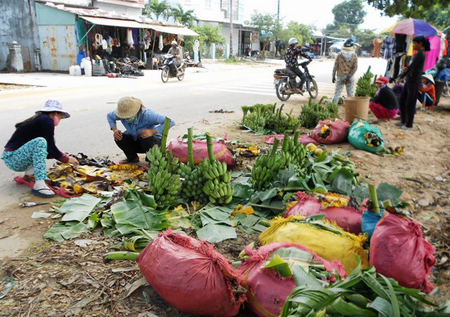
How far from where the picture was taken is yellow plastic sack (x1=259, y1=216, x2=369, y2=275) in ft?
8.38

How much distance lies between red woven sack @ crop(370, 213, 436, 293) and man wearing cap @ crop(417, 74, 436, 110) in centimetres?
867

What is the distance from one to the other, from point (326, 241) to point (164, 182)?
171 cm

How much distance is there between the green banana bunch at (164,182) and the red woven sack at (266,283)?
4.91 ft

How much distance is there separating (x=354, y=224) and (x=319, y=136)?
139 inches

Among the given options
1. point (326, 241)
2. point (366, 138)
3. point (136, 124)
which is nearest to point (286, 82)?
point (366, 138)

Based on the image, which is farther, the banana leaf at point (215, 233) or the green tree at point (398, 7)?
the green tree at point (398, 7)

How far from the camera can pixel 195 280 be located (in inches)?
88.7

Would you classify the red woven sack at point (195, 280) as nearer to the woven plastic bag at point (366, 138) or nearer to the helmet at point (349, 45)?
the woven plastic bag at point (366, 138)

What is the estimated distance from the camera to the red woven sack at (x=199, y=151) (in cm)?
455

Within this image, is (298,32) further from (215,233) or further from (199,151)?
Result: (215,233)

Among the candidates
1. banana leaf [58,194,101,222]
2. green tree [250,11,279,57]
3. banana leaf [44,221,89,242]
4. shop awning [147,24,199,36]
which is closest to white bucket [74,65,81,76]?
shop awning [147,24,199,36]

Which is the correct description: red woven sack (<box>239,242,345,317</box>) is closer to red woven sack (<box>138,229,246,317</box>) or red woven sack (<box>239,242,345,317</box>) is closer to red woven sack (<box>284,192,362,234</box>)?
red woven sack (<box>138,229,246,317</box>)

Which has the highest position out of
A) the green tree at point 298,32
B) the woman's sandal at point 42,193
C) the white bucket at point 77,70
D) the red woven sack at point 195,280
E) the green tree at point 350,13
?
the green tree at point 350,13

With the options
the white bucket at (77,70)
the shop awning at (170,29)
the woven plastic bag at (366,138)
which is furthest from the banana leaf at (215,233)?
the shop awning at (170,29)
